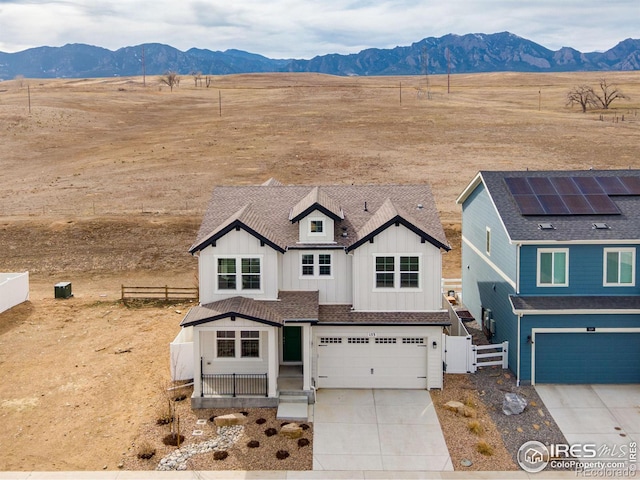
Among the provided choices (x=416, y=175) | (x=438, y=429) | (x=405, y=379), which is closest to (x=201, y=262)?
(x=405, y=379)

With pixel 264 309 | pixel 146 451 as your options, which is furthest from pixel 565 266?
pixel 146 451

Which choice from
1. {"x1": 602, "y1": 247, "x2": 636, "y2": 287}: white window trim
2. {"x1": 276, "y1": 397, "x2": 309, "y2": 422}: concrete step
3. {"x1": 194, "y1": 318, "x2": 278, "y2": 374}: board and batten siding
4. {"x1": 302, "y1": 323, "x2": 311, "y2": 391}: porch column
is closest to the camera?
{"x1": 276, "y1": 397, "x2": 309, "y2": 422}: concrete step

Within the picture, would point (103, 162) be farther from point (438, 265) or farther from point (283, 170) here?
point (438, 265)

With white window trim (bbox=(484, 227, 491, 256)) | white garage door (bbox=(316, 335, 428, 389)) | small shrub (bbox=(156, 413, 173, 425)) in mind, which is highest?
white window trim (bbox=(484, 227, 491, 256))

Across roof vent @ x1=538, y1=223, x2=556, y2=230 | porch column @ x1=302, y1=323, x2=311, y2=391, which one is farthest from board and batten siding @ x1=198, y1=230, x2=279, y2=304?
roof vent @ x1=538, y1=223, x2=556, y2=230

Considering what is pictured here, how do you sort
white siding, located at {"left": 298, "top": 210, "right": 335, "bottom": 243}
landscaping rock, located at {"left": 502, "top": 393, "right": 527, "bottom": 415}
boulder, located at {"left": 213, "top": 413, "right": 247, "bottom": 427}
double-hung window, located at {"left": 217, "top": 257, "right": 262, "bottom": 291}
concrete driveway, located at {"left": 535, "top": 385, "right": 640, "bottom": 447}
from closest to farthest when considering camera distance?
concrete driveway, located at {"left": 535, "top": 385, "right": 640, "bottom": 447}, boulder, located at {"left": 213, "top": 413, "right": 247, "bottom": 427}, landscaping rock, located at {"left": 502, "top": 393, "right": 527, "bottom": 415}, double-hung window, located at {"left": 217, "top": 257, "right": 262, "bottom": 291}, white siding, located at {"left": 298, "top": 210, "right": 335, "bottom": 243}

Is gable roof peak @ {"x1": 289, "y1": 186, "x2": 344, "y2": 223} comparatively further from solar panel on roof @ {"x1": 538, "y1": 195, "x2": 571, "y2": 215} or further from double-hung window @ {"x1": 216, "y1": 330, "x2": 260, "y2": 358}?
solar panel on roof @ {"x1": 538, "y1": 195, "x2": 571, "y2": 215}
